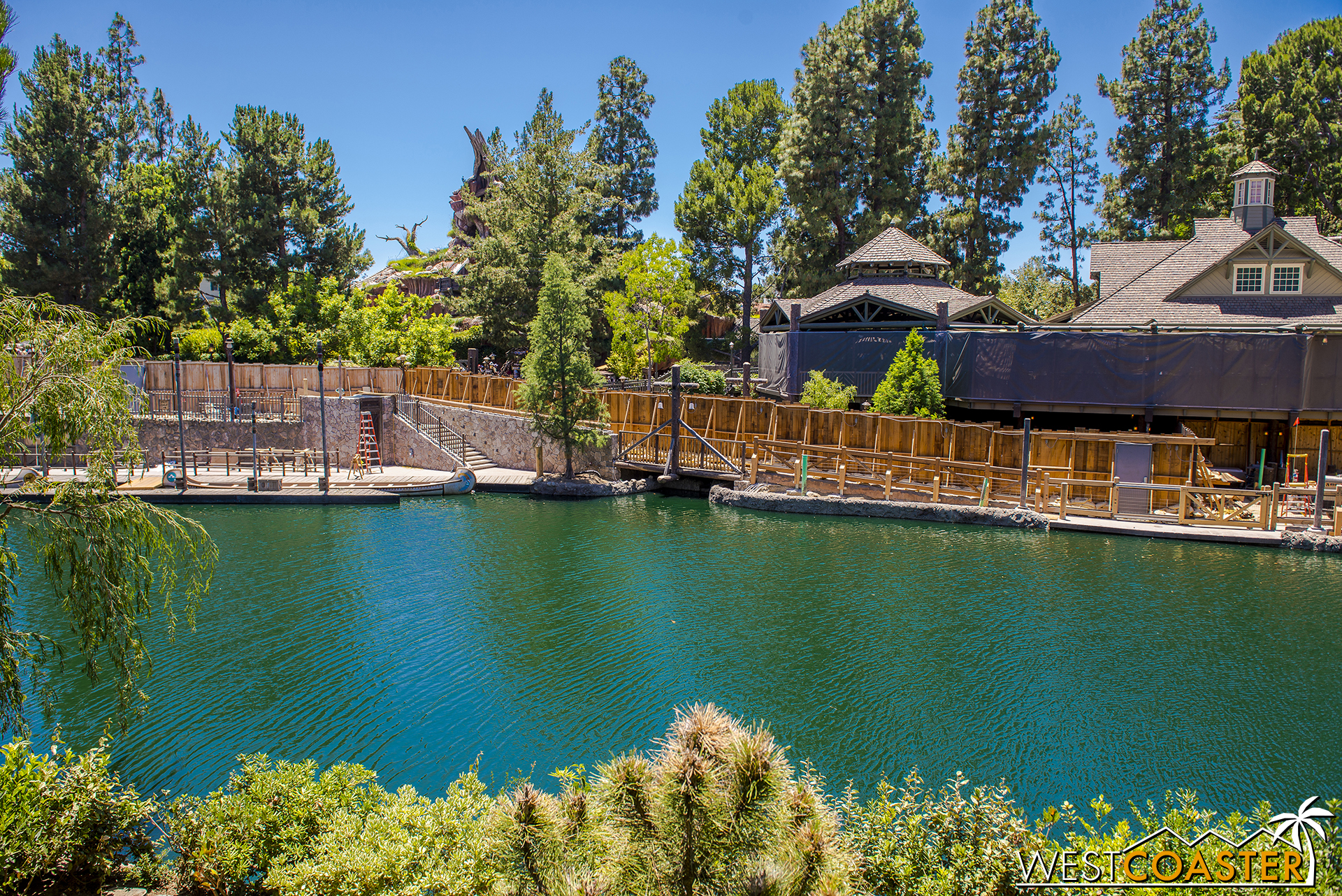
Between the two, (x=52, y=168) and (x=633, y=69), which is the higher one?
(x=633, y=69)

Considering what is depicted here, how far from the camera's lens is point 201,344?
4212 cm

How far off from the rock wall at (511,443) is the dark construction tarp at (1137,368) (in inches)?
479

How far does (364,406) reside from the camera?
35.2m

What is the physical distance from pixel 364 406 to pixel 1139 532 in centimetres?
3056

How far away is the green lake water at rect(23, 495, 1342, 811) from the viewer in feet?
37.3

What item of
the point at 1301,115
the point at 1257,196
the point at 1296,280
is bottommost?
the point at 1296,280

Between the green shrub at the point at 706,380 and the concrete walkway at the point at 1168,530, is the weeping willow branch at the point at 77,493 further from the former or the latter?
the green shrub at the point at 706,380

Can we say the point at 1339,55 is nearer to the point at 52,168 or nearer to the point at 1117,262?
the point at 1117,262

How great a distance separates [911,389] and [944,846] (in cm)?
2274

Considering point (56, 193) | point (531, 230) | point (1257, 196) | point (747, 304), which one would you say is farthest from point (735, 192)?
point (56, 193)

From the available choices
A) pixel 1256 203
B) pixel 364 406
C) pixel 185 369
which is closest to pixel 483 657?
pixel 364 406

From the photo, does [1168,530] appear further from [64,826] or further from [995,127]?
[995,127]

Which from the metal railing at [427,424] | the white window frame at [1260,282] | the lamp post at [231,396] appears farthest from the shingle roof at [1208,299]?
the lamp post at [231,396]

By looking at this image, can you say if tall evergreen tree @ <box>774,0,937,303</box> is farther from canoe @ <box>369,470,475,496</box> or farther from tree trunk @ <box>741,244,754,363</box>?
canoe @ <box>369,470,475,496</box>
